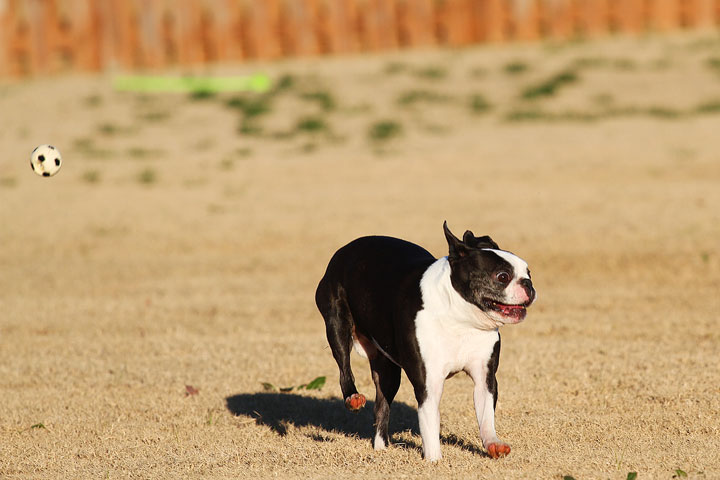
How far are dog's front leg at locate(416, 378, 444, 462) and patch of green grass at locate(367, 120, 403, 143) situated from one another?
15.6 meters

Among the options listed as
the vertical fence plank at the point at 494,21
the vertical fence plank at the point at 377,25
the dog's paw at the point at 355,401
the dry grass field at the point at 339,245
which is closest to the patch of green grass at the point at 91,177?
the dry grass field at the point at 339,245

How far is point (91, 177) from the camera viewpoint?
67.1 ft

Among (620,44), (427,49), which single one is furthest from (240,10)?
(620,44)

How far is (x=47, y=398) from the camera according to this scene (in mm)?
9352

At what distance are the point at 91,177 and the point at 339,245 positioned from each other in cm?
629

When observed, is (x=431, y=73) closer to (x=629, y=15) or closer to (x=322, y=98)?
(x=322, y=98)

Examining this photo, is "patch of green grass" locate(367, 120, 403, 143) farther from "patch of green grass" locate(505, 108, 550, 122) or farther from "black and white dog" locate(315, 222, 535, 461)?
"black and white dog" locate(315, 222, 535, 461)

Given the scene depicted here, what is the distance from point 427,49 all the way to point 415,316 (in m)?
20.6

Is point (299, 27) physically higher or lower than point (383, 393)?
higher

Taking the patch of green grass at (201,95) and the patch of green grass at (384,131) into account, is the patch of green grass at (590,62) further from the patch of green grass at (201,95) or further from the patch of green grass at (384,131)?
the patch of green grass at (201,95)

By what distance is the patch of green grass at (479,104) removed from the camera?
23.9m

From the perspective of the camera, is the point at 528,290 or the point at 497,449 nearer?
the point at 528,290

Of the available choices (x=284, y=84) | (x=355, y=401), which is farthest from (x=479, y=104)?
(x=355, y=401)

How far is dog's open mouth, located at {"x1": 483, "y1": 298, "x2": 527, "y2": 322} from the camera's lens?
6.44 metres
